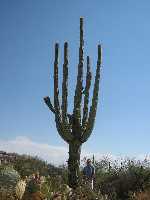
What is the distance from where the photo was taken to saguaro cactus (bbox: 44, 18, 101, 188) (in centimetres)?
1769

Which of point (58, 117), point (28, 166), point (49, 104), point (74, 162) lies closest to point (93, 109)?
point (58, 117)

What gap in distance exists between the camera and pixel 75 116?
1791 cm

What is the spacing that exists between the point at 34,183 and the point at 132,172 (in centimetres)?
1361

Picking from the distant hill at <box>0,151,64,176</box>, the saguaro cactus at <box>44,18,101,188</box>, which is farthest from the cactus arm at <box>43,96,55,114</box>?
the distant hill at <box>0,151,64,176</box>

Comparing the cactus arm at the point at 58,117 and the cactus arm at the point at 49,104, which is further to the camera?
the cactus arm at the point at 49,104

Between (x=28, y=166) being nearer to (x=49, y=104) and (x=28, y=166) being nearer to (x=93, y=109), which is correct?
(x=49, y=104)

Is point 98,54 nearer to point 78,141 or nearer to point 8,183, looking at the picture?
point 78,141

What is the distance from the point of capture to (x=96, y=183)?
2133 cm

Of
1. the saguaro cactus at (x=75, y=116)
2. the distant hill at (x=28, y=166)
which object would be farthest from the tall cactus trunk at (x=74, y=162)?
the distant hill at (x=28, y=166)

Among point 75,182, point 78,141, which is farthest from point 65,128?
point 75,182

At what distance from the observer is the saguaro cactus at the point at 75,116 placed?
17688mm

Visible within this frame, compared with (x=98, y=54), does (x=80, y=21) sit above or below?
above

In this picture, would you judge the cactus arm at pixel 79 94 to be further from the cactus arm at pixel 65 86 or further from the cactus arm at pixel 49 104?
the cactus arm at pixel 49 104

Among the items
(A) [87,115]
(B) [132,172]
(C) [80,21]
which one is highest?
(C) [80,21]
